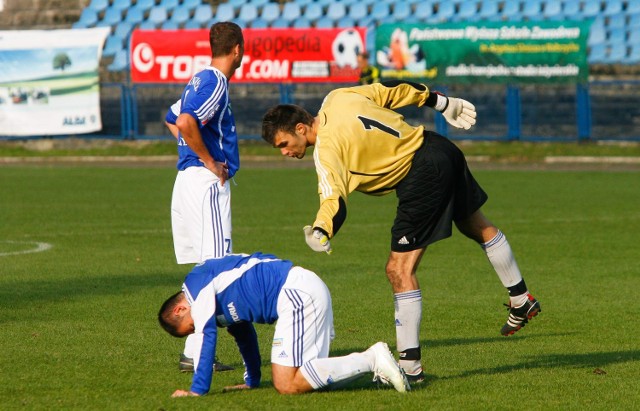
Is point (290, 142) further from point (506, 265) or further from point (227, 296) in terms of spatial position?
point (506, 265)

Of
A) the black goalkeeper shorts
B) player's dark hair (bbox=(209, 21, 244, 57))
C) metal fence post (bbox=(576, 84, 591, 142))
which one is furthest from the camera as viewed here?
metal fence post (bbox=(576, 84, 591, 142))

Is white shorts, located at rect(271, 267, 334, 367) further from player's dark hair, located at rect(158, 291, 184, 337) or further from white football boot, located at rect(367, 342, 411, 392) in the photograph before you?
player's dark hair, located at rect(158, 291, 184, 337)

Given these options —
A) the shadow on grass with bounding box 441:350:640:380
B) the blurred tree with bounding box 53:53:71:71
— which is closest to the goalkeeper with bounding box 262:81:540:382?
the shadow on grass with bounding box 441:350:640:380

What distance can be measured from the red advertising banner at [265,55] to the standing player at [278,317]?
22.1 metres

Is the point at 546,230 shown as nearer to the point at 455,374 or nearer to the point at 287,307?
the point at 455,374

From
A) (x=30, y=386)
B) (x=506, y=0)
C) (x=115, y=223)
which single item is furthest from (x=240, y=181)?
(x=30, y=386)

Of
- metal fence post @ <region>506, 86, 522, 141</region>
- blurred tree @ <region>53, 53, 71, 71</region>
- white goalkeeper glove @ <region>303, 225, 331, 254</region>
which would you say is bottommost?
metal fence post @ <region>506, 86, 522, 141</region>

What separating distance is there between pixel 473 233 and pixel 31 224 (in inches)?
378

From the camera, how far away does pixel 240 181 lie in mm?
23125

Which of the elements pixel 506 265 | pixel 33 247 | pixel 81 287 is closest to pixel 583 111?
pixel 33 247

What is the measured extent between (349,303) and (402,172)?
3123 mm

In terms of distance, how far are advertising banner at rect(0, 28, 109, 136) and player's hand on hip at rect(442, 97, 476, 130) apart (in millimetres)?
22876

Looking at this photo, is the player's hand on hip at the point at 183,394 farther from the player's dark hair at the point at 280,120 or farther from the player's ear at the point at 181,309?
the player's dark hair at the point at 280,120

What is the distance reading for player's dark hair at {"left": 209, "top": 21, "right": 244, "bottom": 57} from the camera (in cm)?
789
